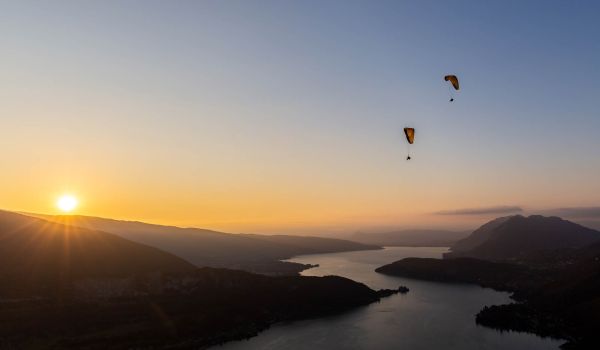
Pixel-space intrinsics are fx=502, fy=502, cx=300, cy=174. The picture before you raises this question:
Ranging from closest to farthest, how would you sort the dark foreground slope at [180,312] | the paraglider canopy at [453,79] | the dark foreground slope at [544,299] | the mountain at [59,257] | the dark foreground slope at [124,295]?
1. the paraglider canopy at [453,79]
2. the dark foreground slope at [180,312]
3. the dark foreground slope at [124,295]
4. the dark foreground slope at [544,299]
5. the mountain at [59,257]

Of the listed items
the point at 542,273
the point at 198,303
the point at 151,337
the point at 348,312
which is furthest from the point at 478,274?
the point at 151,337

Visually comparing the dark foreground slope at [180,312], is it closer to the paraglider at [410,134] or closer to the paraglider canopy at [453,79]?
the paraglider at [410,134]

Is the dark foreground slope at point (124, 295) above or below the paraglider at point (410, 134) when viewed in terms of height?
below

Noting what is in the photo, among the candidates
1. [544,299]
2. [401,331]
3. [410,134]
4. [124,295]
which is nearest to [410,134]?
[410,134]

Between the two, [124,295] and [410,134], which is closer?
[410,134]

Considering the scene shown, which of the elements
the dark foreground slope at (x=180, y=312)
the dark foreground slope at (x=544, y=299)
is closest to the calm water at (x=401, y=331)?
the dark foreground slope at (x=544, y=299)

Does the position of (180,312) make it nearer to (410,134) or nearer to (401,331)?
(401,331)

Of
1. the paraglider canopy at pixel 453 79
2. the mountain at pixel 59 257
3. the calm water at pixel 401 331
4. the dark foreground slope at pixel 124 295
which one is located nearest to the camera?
the paraglider canopy at pixel 453 79

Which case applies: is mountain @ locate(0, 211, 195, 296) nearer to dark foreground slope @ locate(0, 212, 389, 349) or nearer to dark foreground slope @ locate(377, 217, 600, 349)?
dark foreground slope @ locate(0, 212, 389, 349)

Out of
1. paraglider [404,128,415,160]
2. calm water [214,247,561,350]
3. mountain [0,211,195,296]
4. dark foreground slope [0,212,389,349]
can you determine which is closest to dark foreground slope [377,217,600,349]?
calm water [214,247,561,350]
